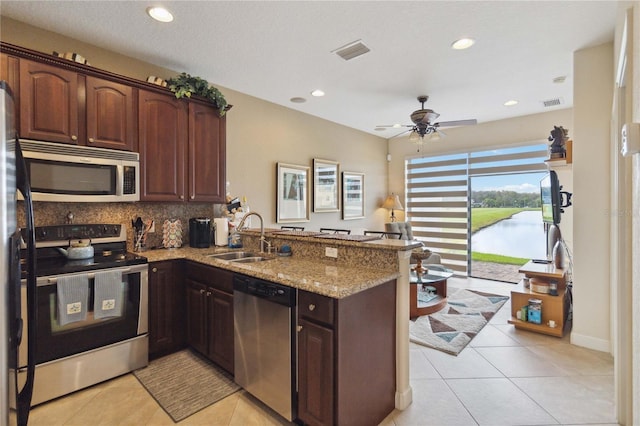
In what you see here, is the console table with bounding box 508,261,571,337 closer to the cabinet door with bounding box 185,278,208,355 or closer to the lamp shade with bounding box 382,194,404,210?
the lamp shade with bounding box 382,194,404,210

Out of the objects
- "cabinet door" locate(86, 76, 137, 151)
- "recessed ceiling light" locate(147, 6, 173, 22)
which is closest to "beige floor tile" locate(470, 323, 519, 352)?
"cabinet door" locate(86, 76, 137, 151)

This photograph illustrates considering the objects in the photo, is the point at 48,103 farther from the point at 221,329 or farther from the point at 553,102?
the point at 553,102

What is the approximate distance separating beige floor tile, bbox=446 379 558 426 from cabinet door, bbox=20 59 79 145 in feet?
11.9

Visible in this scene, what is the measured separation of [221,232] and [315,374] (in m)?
2.07

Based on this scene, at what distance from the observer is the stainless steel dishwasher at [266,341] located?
1.84m

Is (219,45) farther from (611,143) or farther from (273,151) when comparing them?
(611,143)

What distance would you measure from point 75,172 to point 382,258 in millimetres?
2550

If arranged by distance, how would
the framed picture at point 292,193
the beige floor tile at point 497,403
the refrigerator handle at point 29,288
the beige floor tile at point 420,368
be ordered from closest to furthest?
the refrigerator handle at point 29,288 < the beige floor tile at point 497,403 < the beige floor tile at point 420,368 < the framed picture at point 292,193

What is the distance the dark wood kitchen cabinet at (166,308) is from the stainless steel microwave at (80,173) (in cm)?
73

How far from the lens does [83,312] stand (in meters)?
2.21

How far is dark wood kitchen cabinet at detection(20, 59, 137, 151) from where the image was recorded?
226cm

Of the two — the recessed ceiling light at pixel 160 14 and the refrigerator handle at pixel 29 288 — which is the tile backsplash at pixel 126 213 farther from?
the refrigerator handle at pixel 29 288

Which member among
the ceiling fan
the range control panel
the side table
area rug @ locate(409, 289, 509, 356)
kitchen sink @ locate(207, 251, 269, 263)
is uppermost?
the ceiling fan

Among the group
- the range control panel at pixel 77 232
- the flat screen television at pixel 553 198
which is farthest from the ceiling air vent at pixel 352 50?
the range control panel at pixel 77 232
